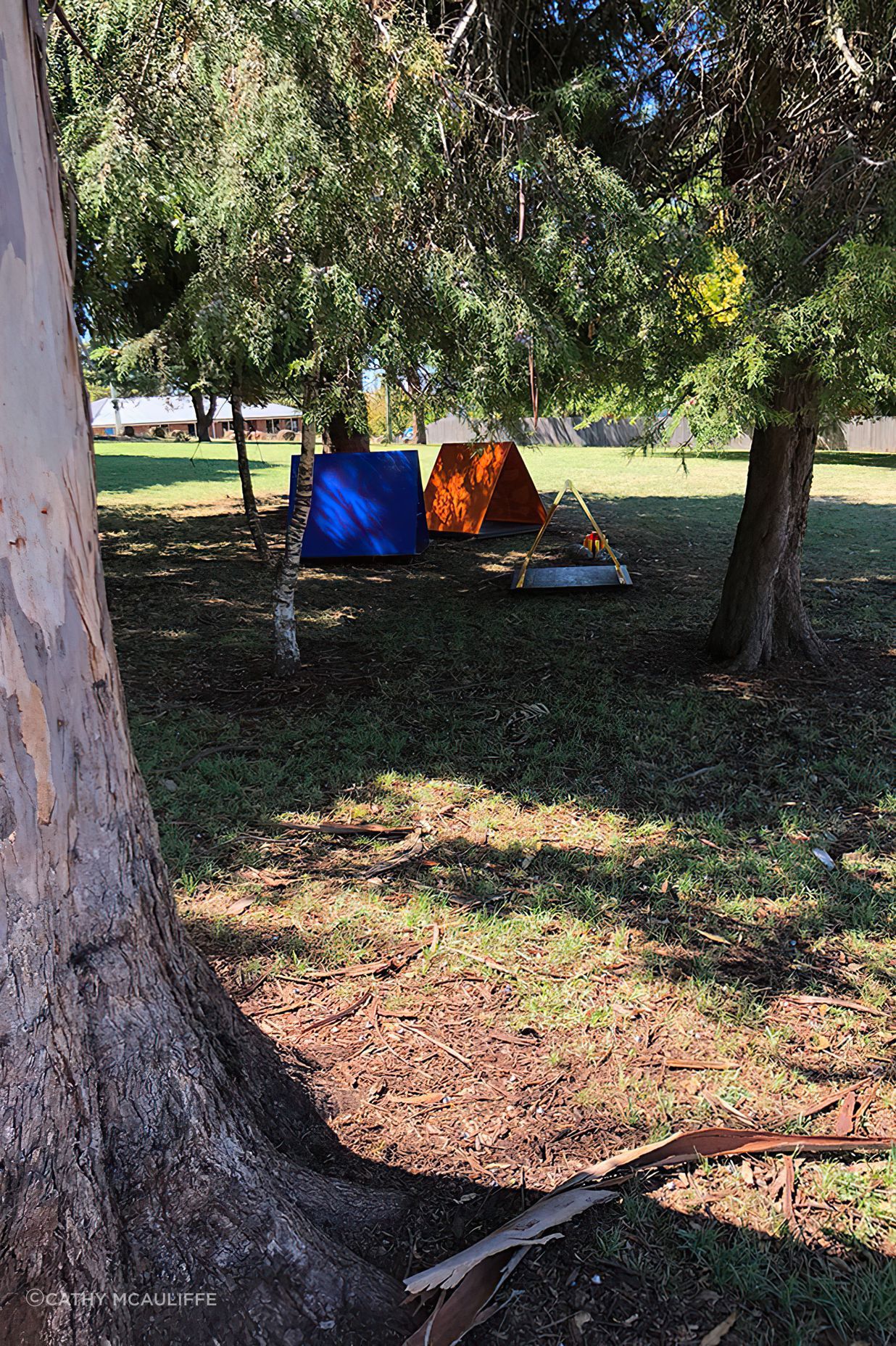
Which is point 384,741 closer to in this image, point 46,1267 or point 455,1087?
point 455,1087

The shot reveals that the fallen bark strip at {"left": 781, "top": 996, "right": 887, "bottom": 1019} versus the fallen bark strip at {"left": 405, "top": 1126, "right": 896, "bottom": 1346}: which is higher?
the fallen bark strip at {"left": 405, "top": 1126, "right": 896, "bottom": 1346}

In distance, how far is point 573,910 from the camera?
142 inches

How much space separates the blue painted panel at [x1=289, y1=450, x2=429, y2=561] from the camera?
11242 millimetres

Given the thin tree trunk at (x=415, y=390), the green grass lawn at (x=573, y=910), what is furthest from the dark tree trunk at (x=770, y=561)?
the thin tree trunk at (x=415, y=390)

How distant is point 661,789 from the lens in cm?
480

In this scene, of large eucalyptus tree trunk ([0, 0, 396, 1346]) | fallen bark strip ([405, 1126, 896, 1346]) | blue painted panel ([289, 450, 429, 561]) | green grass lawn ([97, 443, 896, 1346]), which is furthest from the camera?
blue painted panel ([289, 450, 429, 561])

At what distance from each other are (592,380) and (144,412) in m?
54.3

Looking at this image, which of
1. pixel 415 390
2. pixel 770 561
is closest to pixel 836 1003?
pixel 415 390

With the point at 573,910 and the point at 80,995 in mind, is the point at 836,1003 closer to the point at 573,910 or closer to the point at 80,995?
the point at 573,910

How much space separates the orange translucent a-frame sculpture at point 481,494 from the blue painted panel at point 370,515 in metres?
1.73

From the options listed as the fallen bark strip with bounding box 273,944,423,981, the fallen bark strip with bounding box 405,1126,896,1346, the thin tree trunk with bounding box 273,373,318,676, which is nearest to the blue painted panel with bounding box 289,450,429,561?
the thin tree trunk with bounding box 273,373,318,676

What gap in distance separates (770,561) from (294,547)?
332 cm

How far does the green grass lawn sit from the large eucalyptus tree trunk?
1.67 ft

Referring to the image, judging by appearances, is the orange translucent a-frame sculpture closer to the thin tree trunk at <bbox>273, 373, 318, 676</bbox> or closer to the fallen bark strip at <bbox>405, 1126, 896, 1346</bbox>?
the thin tree trunk at <bbox>273, 373, 318, 676</bbox>
